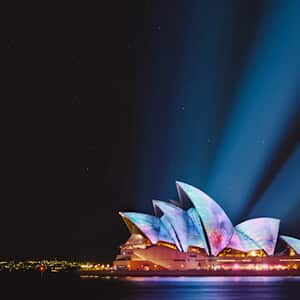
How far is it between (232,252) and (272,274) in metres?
5.77

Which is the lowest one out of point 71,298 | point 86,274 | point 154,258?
point 86,274

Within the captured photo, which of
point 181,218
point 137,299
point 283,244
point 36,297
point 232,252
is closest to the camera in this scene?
point 137,299

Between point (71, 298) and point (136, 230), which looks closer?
point (71, 298)

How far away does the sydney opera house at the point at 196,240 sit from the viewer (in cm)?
6975

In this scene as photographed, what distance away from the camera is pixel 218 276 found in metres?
73.6

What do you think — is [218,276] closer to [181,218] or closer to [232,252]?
[232,252]

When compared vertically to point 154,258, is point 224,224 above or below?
above

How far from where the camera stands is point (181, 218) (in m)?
70.1

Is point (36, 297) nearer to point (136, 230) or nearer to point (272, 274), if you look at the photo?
point (136, 230)

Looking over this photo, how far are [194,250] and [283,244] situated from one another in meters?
14.7

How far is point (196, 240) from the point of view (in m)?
71.1

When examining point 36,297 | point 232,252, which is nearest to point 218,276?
point 232,252

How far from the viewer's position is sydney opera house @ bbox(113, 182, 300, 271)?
69.8 m

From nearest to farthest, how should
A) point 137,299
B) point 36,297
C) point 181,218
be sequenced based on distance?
point 137,299
point 36,297
point 181,218
